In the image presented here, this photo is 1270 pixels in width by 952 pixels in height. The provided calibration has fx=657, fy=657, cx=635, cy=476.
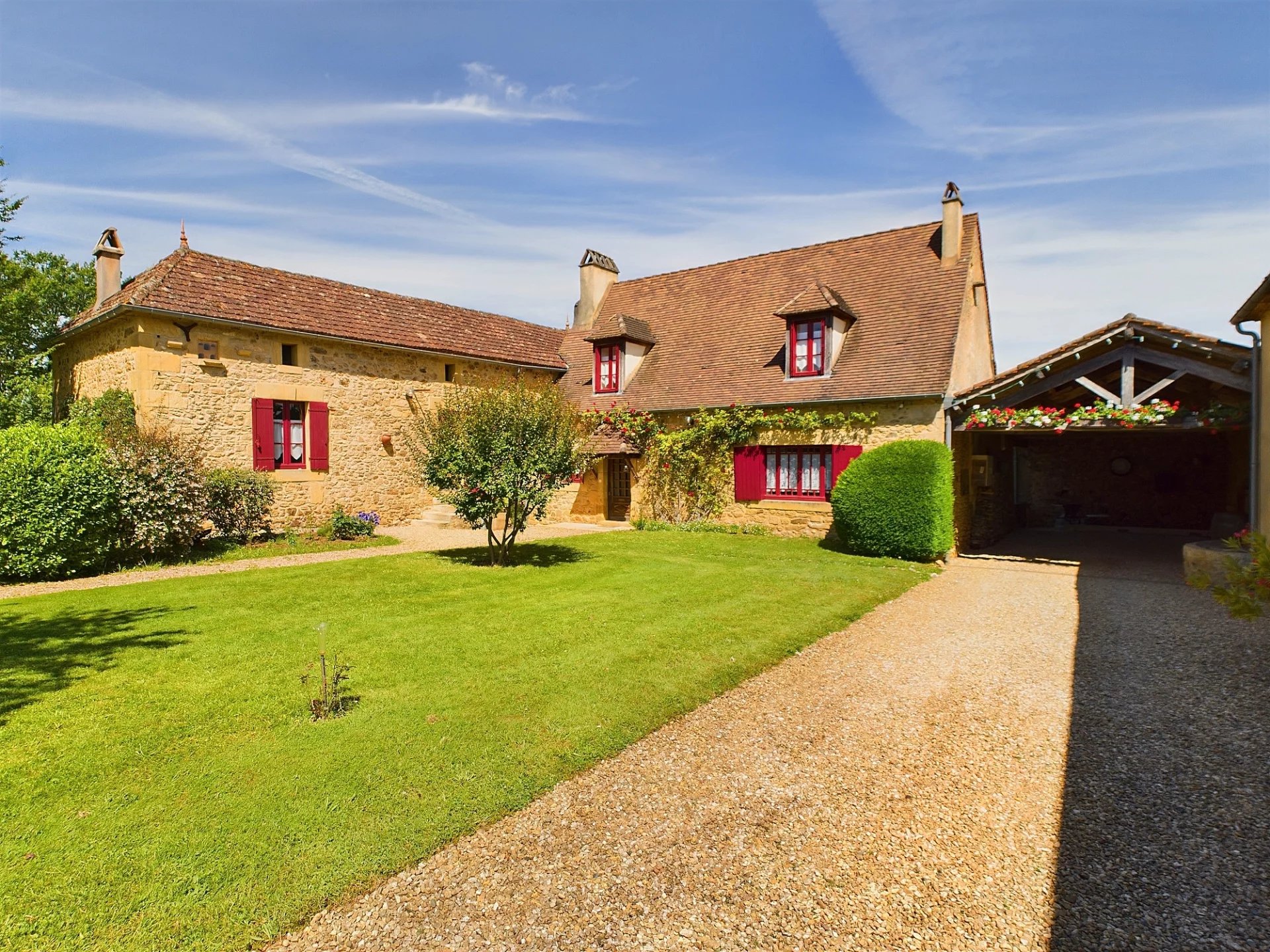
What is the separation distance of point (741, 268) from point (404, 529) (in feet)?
36.3

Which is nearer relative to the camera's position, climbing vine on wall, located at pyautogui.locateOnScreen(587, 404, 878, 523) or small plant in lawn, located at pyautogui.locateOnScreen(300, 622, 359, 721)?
small plant in lawn, located at pyautogui.locateOnScreen(300, 622, 359, 721)

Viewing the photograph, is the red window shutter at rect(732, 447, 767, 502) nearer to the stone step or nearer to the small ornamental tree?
the small ornamental tree

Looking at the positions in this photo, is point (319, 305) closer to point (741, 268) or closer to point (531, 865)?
point (741, 268)

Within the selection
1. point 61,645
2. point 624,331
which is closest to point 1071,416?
point 624,331

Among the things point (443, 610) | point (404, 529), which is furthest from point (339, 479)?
point (443, 610)

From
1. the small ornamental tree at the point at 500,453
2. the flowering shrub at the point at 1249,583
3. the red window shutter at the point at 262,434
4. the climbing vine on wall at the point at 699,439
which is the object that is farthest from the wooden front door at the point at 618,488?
the flowering shrub at the point at 1249,583

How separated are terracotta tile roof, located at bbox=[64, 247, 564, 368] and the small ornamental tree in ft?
17.9

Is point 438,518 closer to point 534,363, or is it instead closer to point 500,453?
point 534,363

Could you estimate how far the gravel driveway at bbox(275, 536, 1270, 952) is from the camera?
2.63 m

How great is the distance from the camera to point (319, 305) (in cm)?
1470

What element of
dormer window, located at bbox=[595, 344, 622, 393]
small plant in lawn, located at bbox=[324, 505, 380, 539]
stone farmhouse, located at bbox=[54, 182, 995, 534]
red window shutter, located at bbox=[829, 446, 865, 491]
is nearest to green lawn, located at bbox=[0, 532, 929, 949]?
small plant in lawn, located at bbox=[324, 505, 380, 539]

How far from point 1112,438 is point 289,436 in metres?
21.0

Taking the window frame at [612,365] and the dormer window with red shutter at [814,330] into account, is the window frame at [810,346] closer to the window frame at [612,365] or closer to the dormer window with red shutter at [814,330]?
the dormer window with red shutter at [814,330]

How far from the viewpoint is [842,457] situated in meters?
13.5
